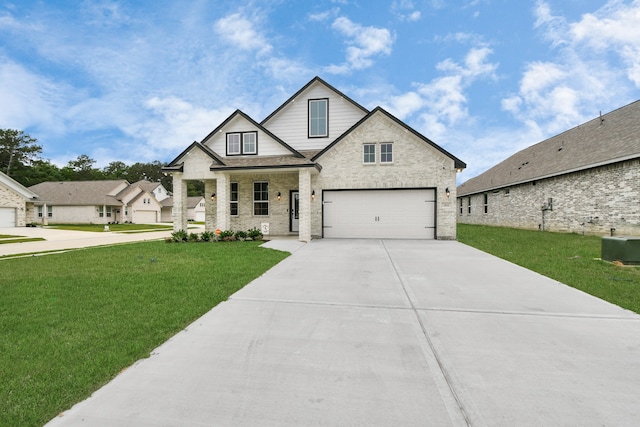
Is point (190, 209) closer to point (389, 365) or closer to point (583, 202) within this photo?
point (583, 202)

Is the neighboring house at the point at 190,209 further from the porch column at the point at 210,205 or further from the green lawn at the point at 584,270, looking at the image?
the green lawn at the point at 584,270

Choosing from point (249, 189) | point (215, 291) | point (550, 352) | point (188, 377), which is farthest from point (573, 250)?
point (249, 189)

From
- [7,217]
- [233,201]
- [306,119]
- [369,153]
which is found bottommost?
[7,217]

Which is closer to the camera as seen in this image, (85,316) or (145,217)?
(85,316)

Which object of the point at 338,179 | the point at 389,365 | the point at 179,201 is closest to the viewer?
the point at 389,365

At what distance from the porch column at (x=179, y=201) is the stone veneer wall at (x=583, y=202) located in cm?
2132

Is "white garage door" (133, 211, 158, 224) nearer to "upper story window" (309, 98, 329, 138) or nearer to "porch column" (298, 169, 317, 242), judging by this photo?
"upper story window" (309, 98, 329, 138)

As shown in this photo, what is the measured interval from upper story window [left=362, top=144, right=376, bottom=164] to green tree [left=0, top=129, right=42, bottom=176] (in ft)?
215

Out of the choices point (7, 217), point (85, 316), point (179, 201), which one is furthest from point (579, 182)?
point (7, 217)

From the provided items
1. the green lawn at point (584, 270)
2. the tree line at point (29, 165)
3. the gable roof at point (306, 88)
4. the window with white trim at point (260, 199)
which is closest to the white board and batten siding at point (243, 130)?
the window with white trim at point (260, 199)

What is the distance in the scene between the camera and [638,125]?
1387 centimetres

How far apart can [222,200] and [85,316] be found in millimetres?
9510

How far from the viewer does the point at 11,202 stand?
1032 inches

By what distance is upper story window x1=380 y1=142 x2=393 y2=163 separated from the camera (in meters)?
13.0
